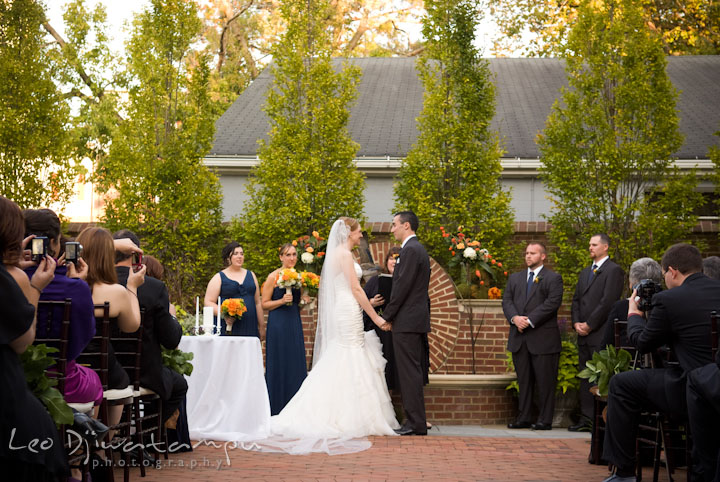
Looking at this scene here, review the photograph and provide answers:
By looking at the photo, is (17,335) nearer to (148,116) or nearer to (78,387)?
(78,387)

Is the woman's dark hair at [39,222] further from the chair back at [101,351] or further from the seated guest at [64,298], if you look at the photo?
the chair back at [101,351]

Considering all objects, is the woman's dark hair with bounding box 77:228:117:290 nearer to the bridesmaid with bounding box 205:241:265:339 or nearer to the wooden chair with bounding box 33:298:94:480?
the wooden chair with bounding box 33:298:94:480

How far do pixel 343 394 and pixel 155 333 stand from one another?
9.54 ft

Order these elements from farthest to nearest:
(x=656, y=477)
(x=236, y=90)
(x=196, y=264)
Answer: (x=236, y=90)
(x=196, y=264)
(x=656, y=477)

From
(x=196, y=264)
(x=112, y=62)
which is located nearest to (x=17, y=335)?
(x=196, y=264)

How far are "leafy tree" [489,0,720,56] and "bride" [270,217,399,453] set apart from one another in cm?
1725

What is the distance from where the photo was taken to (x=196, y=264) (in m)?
14.0

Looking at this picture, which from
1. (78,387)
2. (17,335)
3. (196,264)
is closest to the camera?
(17,335)

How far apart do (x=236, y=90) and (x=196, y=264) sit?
640 inches

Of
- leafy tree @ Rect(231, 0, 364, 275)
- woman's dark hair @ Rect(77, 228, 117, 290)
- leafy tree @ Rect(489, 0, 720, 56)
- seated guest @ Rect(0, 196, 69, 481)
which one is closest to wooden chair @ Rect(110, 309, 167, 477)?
woman's dark hair @ Rect(77, 228, 117, 290)

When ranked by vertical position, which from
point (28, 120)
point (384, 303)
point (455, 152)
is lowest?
point (384, 303)

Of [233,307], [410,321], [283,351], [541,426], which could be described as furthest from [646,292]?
[283,351]

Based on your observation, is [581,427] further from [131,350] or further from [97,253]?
[97,253]

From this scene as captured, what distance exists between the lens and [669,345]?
6047mm
